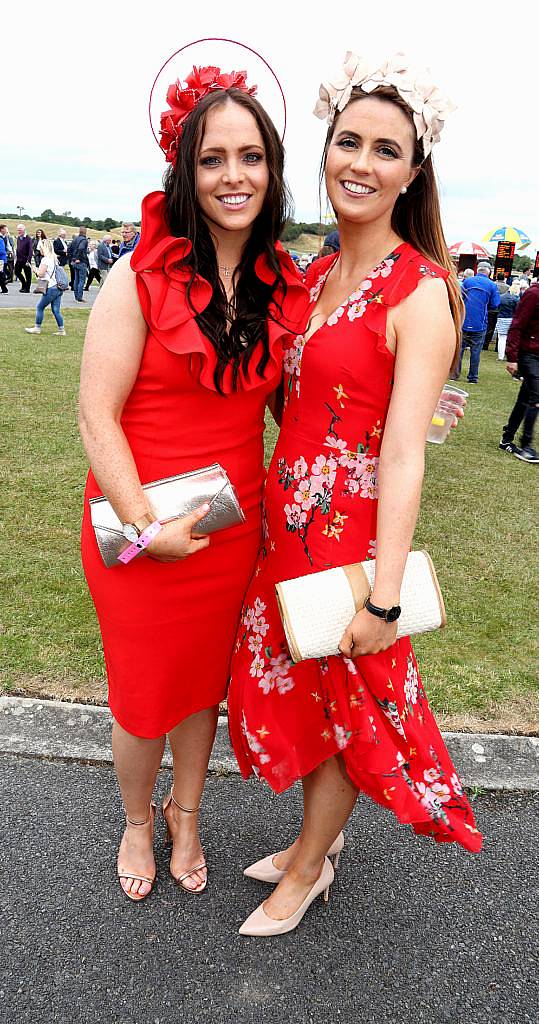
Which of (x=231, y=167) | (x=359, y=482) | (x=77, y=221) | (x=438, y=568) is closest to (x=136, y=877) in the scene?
(x=359, y=482)

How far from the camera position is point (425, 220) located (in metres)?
1.85

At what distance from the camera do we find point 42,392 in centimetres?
846

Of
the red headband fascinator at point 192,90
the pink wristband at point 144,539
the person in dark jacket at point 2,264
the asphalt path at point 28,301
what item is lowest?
the asphalt path at point 28,301

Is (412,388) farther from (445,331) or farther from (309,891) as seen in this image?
(309,891)

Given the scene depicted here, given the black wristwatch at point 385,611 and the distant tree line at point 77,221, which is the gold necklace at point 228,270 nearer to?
the black wristwatch at point 385,611

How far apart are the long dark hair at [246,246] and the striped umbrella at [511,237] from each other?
2454cm

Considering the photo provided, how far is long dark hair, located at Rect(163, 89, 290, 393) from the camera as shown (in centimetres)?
170

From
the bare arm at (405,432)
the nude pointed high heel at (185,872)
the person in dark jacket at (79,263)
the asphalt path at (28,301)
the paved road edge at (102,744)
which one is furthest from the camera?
the person in dark jacket at (79,263)

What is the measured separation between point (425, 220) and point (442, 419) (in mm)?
1445

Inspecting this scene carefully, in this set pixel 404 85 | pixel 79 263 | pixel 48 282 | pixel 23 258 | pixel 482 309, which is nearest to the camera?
pixel 404 85

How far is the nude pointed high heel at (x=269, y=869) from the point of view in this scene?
2.26 meters

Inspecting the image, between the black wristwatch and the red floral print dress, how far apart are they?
17 cm

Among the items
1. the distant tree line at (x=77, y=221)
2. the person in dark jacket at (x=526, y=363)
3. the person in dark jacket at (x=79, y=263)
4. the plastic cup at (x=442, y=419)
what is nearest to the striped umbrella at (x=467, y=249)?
the person in dark jacket at (x=79, y=263)

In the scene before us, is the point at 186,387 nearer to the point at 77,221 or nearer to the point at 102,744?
the point at 102,744
